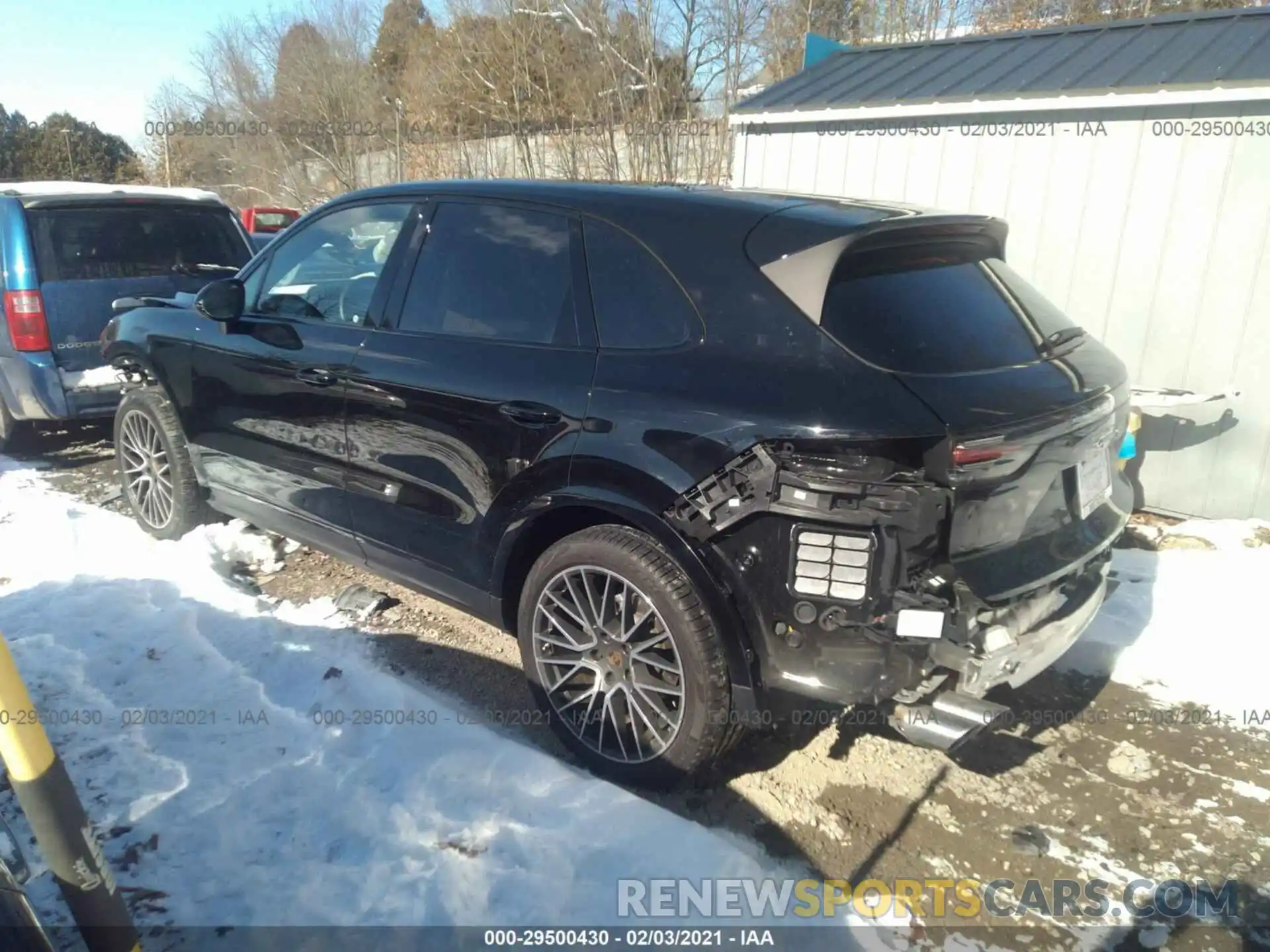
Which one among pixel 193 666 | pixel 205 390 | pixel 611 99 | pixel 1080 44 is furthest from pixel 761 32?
pixel 193 666

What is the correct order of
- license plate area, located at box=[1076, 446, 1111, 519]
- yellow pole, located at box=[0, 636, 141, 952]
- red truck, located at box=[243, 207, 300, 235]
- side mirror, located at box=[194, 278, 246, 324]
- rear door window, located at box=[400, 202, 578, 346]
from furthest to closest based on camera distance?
1. red truck, located at box=[243, 207, 300, 235]
2. side mirror, located at box=[194, 278, 246, 324]
3. rear door window, located at box=[400, 202, 578, 346]
4. license plate area, located at box=[1076, 446, 1111, 519]
5. yellow pole, located at box=[0, 636, 141, 952]

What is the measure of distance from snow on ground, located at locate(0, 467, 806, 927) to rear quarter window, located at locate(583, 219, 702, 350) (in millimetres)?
1478

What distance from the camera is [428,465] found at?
3408 mm

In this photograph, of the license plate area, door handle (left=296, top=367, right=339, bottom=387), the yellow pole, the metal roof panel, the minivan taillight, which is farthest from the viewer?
the minivan taillight

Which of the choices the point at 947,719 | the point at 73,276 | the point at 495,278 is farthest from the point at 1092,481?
Result: the point at 73,276

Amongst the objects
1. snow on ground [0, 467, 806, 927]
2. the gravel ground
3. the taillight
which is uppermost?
the taillight

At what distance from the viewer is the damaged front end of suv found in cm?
240

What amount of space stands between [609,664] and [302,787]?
3.48 feet

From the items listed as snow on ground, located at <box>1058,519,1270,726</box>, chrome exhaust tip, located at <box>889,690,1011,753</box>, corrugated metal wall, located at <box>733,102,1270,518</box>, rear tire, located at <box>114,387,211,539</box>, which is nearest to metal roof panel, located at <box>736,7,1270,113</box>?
corrugated metal wall, located at <box>733,102,1270,518</box>

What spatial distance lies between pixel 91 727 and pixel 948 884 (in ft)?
9.63

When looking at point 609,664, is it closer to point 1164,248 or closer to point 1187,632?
point 1187,632

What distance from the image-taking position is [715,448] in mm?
2594

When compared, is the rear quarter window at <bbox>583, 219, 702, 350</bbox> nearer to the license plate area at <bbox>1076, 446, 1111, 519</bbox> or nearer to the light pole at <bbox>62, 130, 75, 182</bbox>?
the license plate area at <bbox>1076, 446, 1111, 519</bbox>

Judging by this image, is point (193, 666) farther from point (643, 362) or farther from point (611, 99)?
point (611, 99)
